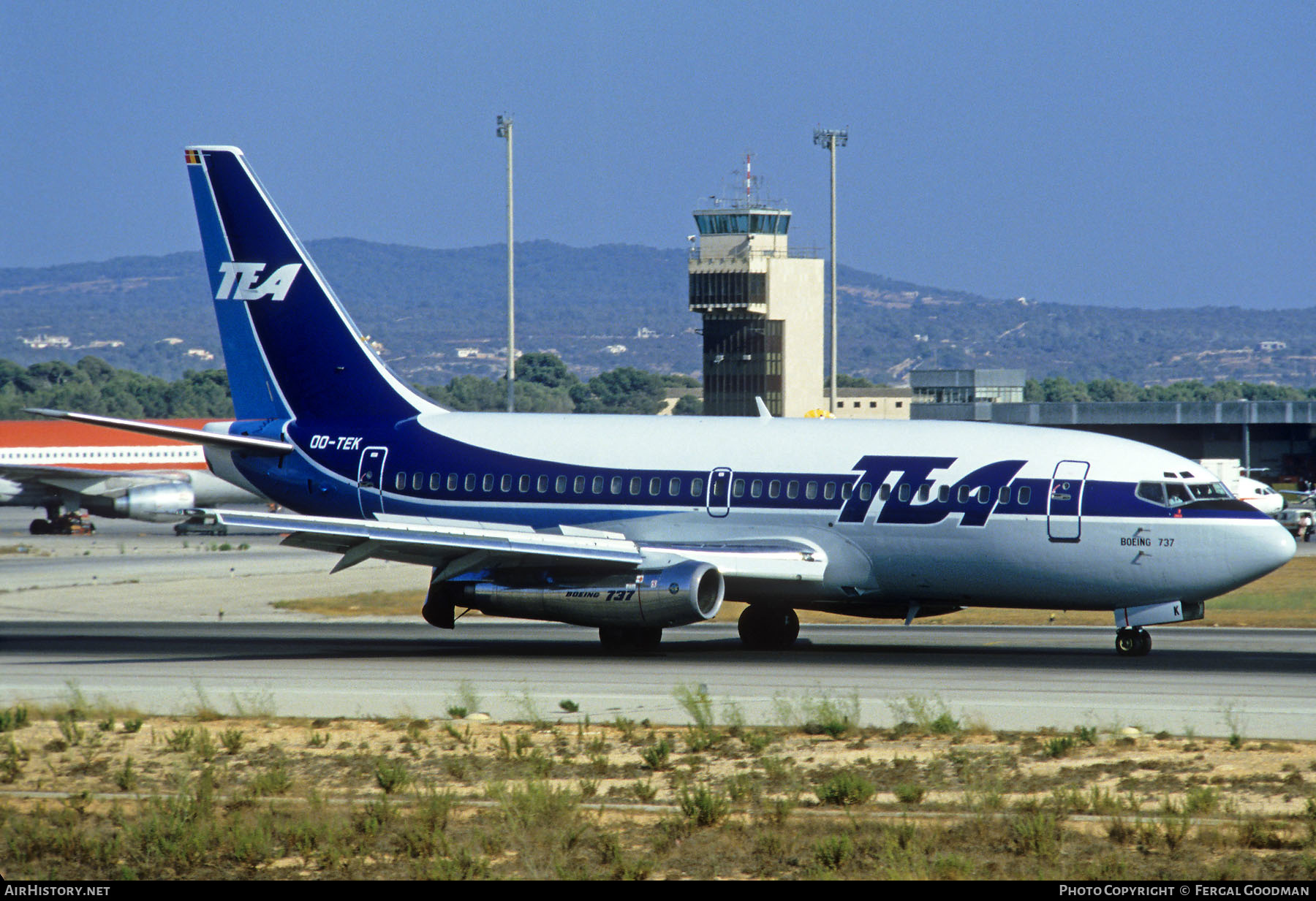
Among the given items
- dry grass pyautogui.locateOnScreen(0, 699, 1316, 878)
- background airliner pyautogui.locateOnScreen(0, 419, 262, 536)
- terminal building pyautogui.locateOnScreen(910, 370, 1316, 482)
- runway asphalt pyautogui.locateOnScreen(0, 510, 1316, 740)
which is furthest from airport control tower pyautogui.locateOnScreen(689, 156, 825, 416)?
dry grass pyautogui.locateOnScreen(0, 699, 1316, 878)

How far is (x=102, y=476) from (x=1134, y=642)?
61884 mm

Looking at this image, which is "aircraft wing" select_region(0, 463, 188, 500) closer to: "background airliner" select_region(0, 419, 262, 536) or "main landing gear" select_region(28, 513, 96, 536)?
"background airliner" select_region(0, 419, 262, 536)

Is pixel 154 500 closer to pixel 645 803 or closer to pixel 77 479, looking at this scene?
pixel 77 479

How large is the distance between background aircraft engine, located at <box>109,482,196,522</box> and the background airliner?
5 cm

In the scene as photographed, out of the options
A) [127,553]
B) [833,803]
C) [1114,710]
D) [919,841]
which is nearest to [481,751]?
[833,803]

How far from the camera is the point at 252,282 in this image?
34.1 metres

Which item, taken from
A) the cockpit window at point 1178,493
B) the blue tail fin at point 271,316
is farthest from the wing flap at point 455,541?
the cockpit window at point 1178,493

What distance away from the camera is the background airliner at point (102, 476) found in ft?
248

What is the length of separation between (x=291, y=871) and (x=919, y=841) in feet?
17.8

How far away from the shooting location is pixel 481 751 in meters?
18.5

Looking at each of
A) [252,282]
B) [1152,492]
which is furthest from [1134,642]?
[252,282]

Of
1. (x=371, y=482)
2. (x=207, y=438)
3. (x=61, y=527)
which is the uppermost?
(x=207, y=438)

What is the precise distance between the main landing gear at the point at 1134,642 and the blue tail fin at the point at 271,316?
48.2 ft

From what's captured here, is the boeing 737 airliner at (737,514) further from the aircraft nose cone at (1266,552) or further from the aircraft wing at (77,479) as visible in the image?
the aircraft wing at (77,479)
